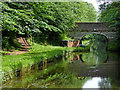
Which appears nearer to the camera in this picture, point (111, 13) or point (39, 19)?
point (111, 13)

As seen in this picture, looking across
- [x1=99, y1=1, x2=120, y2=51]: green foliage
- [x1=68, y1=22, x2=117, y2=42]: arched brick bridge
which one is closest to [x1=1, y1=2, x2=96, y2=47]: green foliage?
[x1=68, y1=22, x2=117, y2=42]: arched brick bridge

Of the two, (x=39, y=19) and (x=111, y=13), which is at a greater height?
(x=111, y=13)

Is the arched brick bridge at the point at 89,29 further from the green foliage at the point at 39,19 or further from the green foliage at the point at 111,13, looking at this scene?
the green foliage at the point at 111,13

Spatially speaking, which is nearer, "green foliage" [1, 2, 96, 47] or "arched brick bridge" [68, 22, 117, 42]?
"green foliage" [1, 2, 96, 47]

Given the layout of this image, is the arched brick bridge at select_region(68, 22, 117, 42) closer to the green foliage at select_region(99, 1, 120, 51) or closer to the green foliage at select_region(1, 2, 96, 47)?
the green foliage at select_region(1, 2, 96, 47)

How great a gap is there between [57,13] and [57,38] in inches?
180

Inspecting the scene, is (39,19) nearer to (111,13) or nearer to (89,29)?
(111,13)

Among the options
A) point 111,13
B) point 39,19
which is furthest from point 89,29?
point 39,19

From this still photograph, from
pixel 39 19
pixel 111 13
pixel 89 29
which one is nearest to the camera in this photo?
pixel 111 13

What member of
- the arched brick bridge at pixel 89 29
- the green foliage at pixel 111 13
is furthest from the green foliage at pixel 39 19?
the green foliage at pixel 111 13

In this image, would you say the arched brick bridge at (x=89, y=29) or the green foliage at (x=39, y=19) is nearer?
the green foliage at (x=39, y=19)

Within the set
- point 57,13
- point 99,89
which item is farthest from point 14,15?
point 57,13

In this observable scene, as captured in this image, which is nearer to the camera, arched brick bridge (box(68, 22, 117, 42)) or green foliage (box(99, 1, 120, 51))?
green foliage (box(99, 1, 120, 51))

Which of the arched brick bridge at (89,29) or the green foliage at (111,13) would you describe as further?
the arched brick bridge at (89,29)
